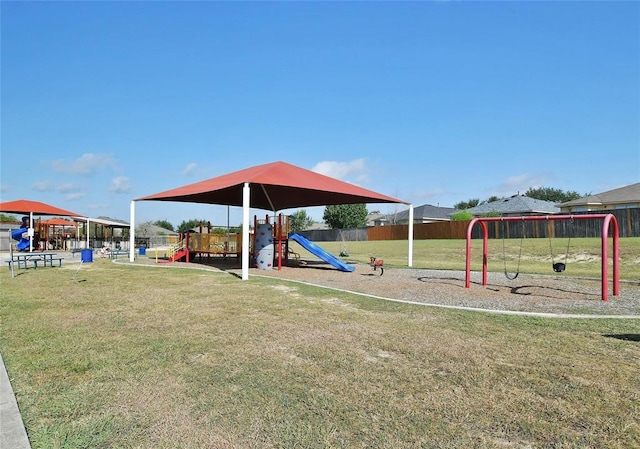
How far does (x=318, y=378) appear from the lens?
4.12m

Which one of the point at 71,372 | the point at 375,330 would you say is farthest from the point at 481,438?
the point at 71,372

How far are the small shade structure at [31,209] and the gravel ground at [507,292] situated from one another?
25.4 m

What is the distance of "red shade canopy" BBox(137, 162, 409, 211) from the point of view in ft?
50.5

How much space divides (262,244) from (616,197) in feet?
122

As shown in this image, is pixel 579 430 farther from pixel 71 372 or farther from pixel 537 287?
pixel 537 287

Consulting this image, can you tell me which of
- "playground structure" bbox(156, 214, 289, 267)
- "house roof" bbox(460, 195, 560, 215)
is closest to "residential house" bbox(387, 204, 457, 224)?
"house roof" bbox(460, 195, 560, 215)

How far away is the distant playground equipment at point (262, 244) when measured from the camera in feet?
53.9

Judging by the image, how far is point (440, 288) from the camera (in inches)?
439

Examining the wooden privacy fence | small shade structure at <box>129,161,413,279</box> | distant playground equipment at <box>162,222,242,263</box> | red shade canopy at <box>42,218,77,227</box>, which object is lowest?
distant playground equipment at <box>162,222,242,263</box>

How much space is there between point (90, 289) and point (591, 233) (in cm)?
2934

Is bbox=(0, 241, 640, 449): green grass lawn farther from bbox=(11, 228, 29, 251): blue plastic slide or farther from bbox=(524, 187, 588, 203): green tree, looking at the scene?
bbox=(524, 187, 588, 203): green tree

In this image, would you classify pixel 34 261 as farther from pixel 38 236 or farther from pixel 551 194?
pixel 551 194

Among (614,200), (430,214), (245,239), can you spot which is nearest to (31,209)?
(245,239)

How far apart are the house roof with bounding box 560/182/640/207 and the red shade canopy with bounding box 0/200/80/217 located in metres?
45.1
